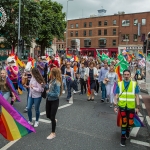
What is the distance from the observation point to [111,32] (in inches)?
2082

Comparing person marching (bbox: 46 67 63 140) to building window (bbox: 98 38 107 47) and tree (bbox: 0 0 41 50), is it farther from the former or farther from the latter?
building window (bbox: 98 38 107 47)

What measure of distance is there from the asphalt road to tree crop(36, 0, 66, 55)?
28.5 m

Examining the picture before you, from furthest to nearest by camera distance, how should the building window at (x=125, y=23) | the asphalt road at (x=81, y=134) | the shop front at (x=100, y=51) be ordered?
Result: the shop front at (x=100, y=51), the building window at (x=125, y=23), the asphalt road at (x=81, y=134)

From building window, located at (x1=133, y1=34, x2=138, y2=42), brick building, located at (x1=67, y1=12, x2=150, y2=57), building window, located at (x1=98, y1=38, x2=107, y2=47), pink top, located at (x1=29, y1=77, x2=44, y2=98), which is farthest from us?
building window, located at (x1=98, y1=38, x2=107, y2=47)

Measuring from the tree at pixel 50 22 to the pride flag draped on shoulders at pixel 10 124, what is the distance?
3073 centimetres

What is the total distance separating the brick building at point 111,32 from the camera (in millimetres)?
48844

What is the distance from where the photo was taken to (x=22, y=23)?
27.3 metres

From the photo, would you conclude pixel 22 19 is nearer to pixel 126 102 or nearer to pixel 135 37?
pixel 126 102

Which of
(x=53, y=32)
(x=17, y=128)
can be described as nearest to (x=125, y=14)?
(x=53, y=32)

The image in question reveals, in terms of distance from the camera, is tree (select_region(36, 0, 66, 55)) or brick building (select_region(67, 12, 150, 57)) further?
brick building (select_region(67, 12, 150, 57))

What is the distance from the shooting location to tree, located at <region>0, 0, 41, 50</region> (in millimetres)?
26594

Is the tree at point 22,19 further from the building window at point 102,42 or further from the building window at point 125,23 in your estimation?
the building window at point 102,42

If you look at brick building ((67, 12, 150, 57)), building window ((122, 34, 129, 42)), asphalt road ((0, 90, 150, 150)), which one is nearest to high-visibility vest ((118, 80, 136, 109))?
asphalt road ((0, 90, 150, 150))

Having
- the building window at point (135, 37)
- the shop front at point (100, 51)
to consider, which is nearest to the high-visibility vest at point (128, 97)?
the building window at point (135, 37)
